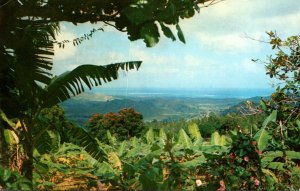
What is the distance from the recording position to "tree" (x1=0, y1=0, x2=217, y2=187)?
12.0ft

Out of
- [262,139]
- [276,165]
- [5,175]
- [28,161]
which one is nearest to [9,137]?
[28,161]

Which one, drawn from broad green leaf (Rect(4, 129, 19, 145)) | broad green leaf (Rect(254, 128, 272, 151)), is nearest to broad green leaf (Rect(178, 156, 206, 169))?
broad green leaf (Rect(254, 128, 272, 151))

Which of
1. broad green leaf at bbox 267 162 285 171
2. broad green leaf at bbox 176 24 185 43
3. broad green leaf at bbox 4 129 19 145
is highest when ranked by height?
broad green leaf at bbox 176 24 185 43

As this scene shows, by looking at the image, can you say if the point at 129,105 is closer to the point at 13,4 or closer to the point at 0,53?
the point at 0,53

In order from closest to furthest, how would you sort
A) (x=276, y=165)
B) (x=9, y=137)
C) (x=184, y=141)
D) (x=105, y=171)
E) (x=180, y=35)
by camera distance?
1. (x=180, y=35)
2. (x=105, y=171)
3. (x=276, y=165)
4. (x=9, y=137)
5. (x=184, y=141)

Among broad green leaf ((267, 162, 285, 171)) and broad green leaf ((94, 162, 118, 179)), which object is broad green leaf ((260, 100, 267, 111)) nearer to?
broad green leaf ((267, 162, 285, 171))

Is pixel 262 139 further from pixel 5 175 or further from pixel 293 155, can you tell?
pixel 5 175

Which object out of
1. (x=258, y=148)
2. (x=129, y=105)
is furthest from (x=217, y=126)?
(x=258, y=148)

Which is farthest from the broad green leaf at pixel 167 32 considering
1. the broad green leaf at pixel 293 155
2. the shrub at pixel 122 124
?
the shrub at pixel 122 124

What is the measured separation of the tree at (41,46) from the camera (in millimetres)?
3651

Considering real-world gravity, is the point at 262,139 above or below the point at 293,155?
above

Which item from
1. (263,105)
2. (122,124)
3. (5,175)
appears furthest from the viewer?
(122,124)

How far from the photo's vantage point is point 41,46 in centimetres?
464

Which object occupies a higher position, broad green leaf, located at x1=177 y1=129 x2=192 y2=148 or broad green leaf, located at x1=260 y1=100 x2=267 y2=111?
broad green leaf, located at x1=260 y1=100 x2=267 y2=111
